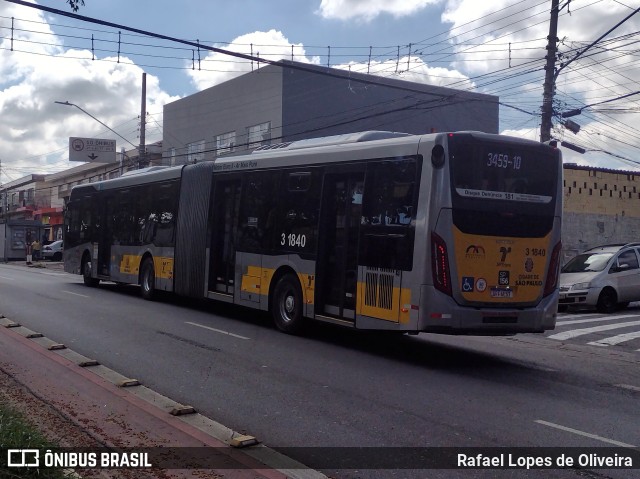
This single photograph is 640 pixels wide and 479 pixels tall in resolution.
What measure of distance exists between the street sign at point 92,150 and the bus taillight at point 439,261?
42471 millimetres

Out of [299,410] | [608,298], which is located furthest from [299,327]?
[608,298]

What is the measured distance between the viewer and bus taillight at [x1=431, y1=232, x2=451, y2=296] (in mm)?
9938

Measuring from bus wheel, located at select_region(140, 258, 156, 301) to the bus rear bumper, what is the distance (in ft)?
34.4

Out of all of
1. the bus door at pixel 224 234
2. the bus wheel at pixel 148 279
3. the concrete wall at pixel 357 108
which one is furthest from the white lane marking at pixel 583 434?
the concrete wall at pixel 357 108

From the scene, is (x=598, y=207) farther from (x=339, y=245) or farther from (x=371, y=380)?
(x=371, y=380)

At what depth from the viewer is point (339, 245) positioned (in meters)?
11.9

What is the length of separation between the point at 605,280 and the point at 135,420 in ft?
50.2

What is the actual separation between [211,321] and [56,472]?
1005 centimetres

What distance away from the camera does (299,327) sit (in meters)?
12.8

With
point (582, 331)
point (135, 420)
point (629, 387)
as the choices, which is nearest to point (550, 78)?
point (582, 331)

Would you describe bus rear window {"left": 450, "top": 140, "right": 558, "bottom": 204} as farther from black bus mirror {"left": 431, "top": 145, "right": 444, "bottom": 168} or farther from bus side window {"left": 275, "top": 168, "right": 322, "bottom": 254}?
bus side window {"left": 275, "top": 168, "right": 322, "bottom": 254}

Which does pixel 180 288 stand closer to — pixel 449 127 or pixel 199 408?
pixel 199 408

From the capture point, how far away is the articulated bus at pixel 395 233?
10.0 meters

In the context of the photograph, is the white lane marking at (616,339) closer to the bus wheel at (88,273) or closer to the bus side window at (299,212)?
the bus side window at (299,212)
